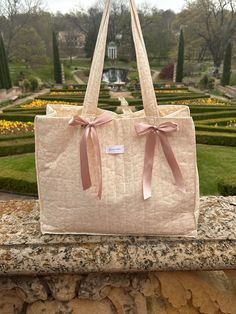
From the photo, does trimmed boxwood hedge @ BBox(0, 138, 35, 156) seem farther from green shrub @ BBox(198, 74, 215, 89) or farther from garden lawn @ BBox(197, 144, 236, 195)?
green shrub @ BBox(198, 74, 215, 89)

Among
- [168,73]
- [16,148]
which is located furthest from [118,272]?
[168,73]

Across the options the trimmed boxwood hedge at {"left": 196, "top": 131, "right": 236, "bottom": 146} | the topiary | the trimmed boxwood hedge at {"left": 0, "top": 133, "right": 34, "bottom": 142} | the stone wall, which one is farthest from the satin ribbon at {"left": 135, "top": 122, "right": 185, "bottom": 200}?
the topiary

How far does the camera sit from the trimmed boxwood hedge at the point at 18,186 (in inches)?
191

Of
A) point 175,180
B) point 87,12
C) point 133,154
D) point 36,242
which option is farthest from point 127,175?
point 87,12

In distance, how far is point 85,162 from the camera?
3.95 feet

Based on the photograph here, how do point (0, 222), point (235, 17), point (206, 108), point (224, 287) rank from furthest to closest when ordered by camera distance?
point (235, 17) → point (206, 108) → point (0, 222) → point (224, 287)

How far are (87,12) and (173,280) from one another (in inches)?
2123

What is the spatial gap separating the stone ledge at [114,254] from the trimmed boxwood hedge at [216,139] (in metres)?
6.65

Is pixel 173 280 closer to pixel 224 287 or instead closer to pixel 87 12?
pixel 224 287

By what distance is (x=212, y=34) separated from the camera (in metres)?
39.7

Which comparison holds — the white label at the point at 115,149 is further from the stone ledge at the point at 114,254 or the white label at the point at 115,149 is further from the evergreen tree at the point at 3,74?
the evergreen tree at the point at 3,74

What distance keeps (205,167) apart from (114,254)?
201 inches

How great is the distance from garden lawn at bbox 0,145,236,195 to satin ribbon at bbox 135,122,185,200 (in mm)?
3860

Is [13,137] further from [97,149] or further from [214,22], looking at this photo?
[214,22]
